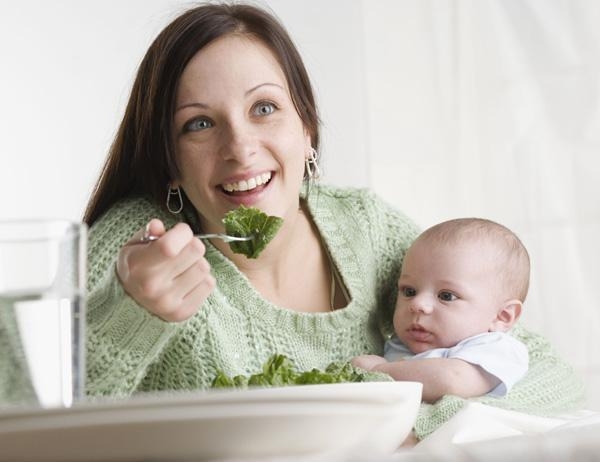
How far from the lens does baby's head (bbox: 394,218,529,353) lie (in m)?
2.10

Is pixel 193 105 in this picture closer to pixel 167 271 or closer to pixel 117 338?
pixel 117 338

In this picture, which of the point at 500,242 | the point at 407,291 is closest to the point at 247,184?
the point at 407,291

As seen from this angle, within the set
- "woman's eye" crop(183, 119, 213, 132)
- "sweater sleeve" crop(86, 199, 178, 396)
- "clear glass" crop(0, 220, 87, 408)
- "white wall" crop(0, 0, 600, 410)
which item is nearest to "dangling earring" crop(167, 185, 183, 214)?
"woman's eye" crop(183, 119, 213, 132)

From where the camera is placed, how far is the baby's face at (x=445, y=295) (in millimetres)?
2094

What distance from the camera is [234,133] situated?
2.10 meters

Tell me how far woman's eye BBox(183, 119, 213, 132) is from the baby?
48 cm

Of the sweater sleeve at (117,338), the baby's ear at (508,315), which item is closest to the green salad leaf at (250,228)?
the sweater sleeve at (117,338)

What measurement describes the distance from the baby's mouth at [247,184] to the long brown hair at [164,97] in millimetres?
144

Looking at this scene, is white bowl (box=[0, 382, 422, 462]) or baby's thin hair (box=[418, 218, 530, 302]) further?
baby's thin hair (box=[418, 218, 530, 302])

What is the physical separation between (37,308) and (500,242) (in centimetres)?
143

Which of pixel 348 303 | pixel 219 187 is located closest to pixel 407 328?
pixel 348 303

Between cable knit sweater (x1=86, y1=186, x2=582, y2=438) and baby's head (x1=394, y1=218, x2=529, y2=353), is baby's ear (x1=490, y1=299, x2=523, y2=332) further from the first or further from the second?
cable knit sweater (x1=86, y1=186, x2=582, y2=438)

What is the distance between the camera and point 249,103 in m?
2.14

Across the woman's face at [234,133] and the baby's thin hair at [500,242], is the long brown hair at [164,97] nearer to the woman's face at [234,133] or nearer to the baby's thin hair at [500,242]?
the woman's face at [234,133]
